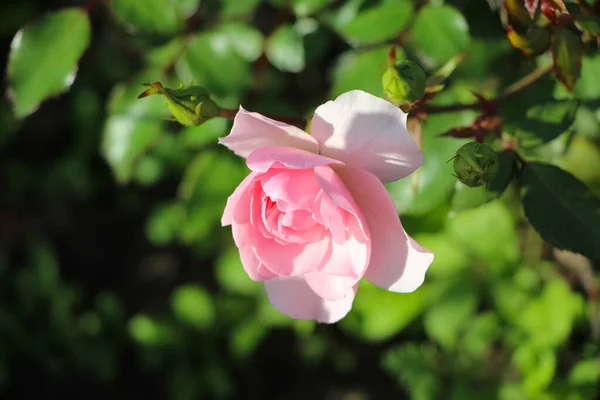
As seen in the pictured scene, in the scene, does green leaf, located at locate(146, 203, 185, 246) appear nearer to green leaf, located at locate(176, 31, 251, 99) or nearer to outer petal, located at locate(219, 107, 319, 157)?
green leaf, located at locate(176, 31, 251, 99)

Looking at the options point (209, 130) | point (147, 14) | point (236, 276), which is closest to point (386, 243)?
point (209, 130)

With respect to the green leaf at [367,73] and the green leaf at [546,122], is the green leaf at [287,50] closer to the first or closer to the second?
the green leaf at [367,73]

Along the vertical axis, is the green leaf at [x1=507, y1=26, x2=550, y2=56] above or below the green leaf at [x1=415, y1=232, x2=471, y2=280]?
above

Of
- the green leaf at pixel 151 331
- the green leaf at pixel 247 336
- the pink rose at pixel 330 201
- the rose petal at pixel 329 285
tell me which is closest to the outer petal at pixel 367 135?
the pink rose at pixel 330 201

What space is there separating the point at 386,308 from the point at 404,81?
0.87 metres

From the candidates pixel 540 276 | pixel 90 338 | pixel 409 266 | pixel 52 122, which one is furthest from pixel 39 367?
pixel 409 266

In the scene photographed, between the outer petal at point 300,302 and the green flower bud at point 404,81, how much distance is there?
288 millimetres

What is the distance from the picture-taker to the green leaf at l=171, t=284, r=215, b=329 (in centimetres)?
179

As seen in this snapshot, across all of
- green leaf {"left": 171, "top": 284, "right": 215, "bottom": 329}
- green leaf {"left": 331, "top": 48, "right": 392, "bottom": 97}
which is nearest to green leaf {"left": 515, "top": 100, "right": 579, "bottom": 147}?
green leaf {"left": 331, "top": 48, "right": 392, "bottom": 97}

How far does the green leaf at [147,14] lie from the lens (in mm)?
1119

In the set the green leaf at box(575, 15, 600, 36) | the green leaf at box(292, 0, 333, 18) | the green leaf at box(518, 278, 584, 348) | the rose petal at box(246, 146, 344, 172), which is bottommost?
the green leaf at box(518, 278, 584, 348)

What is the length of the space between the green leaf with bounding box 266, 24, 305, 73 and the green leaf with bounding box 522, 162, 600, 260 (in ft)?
1.77

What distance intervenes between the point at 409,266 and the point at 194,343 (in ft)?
4.16

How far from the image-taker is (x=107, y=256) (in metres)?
2.51
